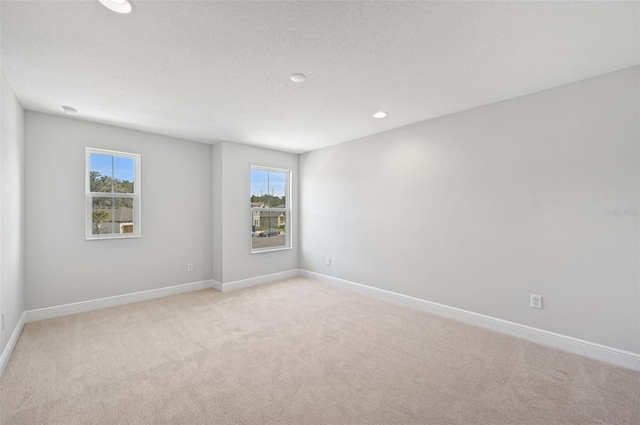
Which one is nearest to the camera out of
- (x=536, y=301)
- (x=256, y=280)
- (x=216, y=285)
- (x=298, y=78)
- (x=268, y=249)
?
(x=298, y=78)

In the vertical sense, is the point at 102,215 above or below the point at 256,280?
above

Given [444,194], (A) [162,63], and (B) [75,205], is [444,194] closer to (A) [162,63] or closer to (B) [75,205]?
(A) [162,63]

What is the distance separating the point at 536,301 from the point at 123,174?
524 cm

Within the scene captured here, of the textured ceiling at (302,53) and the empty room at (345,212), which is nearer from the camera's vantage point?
the textured ceiling at (302,53)

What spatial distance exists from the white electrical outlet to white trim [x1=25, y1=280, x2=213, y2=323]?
14.5 feet

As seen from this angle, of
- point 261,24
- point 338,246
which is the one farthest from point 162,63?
point 338,246

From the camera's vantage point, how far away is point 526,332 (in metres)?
2.85

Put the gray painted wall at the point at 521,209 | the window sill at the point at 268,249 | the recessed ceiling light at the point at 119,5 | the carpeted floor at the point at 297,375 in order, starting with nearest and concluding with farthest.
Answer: the recessed ceiling light at the point at 119,5 < the carpeted floor at the point at 297,375 < the gray painted wall at the point at 521,209 < the window sill at the point at 268,249

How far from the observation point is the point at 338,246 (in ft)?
16.0

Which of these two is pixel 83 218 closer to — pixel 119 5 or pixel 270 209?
pixel 270 209

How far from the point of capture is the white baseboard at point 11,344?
2304 millimetres

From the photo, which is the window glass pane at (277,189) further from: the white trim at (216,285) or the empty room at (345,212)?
the white trim at (216,285)

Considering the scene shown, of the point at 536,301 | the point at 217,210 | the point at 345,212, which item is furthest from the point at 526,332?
the point at 217,210

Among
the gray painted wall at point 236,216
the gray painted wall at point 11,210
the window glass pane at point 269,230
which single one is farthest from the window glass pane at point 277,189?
the gray painted wall at point 11,210
